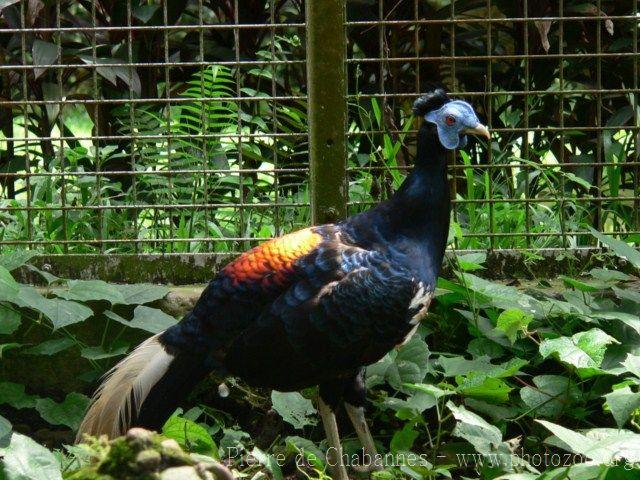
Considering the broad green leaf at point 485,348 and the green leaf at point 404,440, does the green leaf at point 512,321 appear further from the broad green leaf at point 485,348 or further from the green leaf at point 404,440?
the green leaf at point 404,440

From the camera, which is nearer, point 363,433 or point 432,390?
point 432,390

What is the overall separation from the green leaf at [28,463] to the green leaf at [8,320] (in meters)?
1.44

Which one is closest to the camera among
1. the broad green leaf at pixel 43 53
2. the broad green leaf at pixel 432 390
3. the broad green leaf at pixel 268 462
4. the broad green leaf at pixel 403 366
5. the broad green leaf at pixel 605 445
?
the broad green leaf at pixel 605 445

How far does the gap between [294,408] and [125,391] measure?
743 millimetres

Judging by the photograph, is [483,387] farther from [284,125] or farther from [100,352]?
[284,125]

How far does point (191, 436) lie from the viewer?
400 cm

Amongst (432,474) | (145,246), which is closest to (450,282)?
(432,474)

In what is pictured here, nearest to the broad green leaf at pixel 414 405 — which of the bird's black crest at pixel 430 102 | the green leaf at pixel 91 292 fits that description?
the bird's black crest at pixel 430 102

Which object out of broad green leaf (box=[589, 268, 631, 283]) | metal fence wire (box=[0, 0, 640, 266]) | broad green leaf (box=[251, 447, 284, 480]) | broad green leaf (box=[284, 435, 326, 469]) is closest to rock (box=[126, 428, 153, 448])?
broad green leaf (box=[251, 447, 284, 480])

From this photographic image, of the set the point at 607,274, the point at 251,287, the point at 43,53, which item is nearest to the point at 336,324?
the point at 251,287

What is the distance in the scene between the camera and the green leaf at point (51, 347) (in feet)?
14.4

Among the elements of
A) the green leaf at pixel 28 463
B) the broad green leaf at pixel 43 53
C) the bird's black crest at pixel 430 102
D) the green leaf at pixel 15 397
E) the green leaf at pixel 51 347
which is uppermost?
the broad green leaf at pixel 43 53

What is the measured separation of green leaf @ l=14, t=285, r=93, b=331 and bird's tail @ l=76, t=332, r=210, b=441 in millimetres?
400

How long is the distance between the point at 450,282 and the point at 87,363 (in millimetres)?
1638
